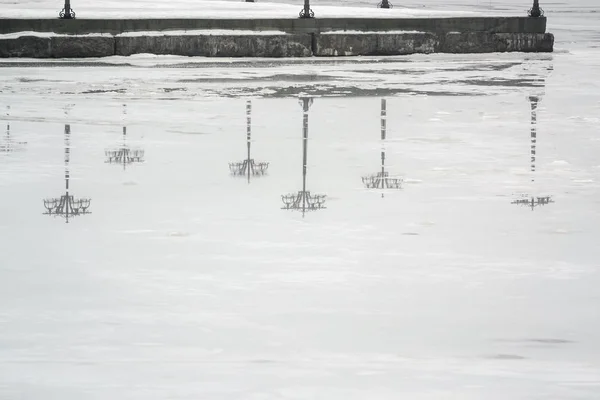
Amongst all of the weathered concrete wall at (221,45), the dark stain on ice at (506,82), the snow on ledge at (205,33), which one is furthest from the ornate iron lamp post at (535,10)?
the dark stain on ice at (506,82)

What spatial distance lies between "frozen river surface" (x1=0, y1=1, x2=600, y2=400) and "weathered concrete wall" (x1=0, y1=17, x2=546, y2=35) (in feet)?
27.6

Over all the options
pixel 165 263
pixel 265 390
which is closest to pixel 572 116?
pixel 165 263

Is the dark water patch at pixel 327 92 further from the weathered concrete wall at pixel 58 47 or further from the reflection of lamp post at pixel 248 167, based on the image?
the weathered concrete wall at pixel 58 47

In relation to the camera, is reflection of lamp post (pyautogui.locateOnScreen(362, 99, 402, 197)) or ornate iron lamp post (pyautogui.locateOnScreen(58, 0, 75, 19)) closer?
reflection of lamp post (pyautogui.locateOnScreen(362, 99, 402, 197))

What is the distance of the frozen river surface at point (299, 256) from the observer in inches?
220

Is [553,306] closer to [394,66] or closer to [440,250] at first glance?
[440,250]

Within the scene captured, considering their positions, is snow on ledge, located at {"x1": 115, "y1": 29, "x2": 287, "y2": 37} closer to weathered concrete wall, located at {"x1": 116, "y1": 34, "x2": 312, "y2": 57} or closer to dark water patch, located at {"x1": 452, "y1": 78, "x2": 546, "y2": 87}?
weathered concrete wall, located at {"x1": 116, "y1": 34, "x2": 312, "y2": 57}

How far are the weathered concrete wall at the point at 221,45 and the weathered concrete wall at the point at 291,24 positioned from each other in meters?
0.24

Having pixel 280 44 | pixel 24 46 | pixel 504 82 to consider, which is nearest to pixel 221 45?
pixel 280 44

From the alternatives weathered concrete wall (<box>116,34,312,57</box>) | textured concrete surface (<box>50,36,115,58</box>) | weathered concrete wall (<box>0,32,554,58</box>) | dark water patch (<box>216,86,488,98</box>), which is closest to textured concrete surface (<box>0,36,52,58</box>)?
weathered concrete wall (<box>0,32,554,58</box>)

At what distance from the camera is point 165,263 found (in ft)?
25.2

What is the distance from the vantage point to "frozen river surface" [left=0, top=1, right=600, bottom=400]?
5.60 meters

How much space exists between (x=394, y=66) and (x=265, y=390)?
1940 cm

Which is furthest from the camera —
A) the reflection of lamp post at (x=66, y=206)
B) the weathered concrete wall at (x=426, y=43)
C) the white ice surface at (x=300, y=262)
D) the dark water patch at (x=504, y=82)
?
the weathered concrete wall at (x=426, y=43)
